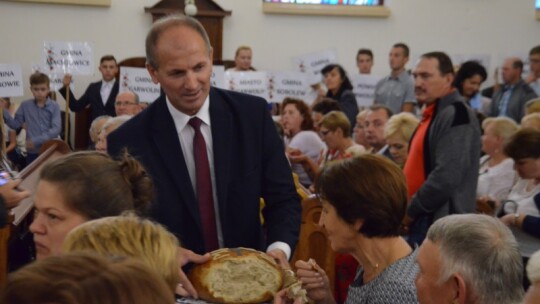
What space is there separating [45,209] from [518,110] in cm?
803

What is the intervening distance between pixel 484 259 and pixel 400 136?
3.61 metres

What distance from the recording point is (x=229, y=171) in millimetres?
2812

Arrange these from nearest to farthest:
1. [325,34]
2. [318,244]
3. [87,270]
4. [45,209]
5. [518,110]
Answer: [87,270], [45,209], [318,244], [518,110], [325,34]

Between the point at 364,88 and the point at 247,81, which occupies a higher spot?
the point at 247,81

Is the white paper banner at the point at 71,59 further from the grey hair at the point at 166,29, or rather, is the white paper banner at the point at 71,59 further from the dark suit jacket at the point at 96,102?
the grey hair at the point at 166,29

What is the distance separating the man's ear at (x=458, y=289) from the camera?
211cm

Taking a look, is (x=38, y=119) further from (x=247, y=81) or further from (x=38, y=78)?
(x=247, y=81)

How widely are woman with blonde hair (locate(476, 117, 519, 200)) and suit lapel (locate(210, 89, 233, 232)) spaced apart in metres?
2.93

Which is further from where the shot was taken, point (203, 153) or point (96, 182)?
point (203, 153)

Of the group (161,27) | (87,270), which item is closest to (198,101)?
(161,27)

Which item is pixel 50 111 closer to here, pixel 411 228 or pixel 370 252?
pixel 411 228

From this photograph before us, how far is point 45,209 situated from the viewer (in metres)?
2.14

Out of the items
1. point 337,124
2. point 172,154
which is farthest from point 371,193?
point 337,124

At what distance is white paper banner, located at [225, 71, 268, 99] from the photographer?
9.34 m
